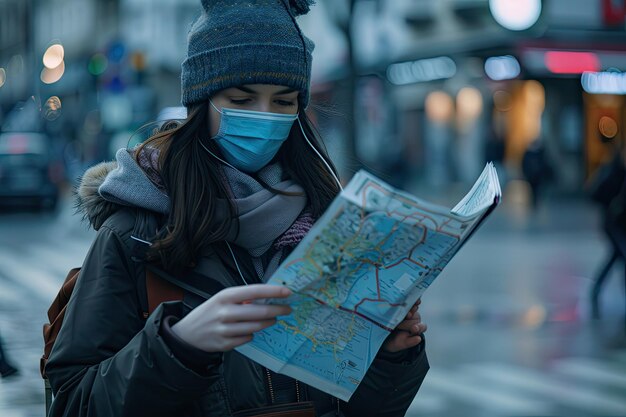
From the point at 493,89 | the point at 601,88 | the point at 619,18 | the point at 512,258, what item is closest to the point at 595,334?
the point at 512,258

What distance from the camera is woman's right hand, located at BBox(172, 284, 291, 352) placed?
177cm

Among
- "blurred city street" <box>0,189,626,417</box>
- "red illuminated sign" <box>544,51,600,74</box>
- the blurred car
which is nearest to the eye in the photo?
"blurred city street" <box>0,189,626,417</box>

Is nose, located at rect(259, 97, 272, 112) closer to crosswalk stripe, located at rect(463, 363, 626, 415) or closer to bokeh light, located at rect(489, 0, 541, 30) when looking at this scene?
crosswalk stripe, located at rect(463, 363, 626, 415)

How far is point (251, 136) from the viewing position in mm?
2213

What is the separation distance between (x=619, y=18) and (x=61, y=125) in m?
19.3

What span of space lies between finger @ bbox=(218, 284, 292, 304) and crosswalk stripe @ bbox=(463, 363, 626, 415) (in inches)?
210

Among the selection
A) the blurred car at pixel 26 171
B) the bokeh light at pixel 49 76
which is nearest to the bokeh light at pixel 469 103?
the blurred car at pixel 26 171

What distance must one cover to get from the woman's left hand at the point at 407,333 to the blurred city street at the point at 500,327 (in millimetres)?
4206

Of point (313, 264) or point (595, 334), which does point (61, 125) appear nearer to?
point (595, 334)

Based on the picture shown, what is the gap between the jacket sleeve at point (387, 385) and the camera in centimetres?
226

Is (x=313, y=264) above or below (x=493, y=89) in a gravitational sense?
above

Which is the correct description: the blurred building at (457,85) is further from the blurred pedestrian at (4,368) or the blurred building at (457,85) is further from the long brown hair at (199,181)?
the long brown hair at (199,181)

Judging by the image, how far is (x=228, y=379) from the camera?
6.77 feet

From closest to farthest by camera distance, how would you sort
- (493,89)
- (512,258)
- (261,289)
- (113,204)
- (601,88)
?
1. (261,289)
2. (113,204)
3. (512,258)
4. (601,88)
5. (493,89)
